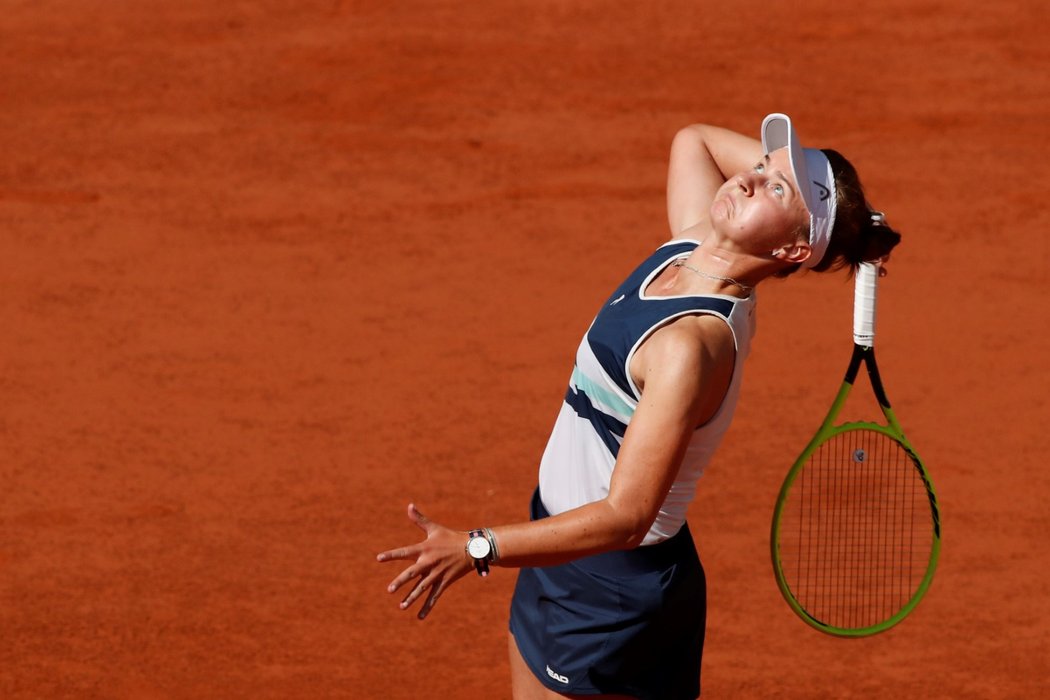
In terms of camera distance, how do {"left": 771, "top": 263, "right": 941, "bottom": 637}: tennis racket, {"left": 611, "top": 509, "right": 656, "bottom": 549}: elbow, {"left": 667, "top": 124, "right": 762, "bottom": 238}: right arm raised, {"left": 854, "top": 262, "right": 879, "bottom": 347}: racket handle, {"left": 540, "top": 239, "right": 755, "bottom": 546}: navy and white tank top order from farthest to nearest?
1. {"left": 771, "top": 263, "right": 941, "bottom": 637}: tennis racket
2. {"left": 854, "top": 262, "right": 879, "bottom": 347}: racket handle
3. {"left": 667, "top": 124, "right": 762, "bottom": 238}: right arm raised
4. {"left": 540, "top": 239, "right": 755, "bottom": 546}: navy and white tank top
5. {"left": 611, "top": 509, "right": 656, "bottom": 549}: elbow

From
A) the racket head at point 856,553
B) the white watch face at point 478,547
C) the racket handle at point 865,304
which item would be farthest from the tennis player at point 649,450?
the racket head at point 856,553

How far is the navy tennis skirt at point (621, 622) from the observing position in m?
3.75

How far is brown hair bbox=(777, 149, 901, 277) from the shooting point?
3705 mm

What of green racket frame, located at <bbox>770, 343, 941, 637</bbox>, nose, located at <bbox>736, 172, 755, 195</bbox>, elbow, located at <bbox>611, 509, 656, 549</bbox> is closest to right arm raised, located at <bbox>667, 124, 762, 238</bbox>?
nose, located at <bbox>736, 172, 755, 195</bbox>

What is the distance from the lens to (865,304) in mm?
4512

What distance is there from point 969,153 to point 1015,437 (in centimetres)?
315

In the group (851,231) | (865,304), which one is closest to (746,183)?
(851,231)

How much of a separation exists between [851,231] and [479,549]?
1.25 metres

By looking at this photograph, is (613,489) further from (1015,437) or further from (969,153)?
(969,153)

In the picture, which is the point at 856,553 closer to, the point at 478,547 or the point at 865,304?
the point at 865,304

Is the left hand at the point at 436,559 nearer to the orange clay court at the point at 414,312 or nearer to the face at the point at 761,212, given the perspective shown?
the face at the point at 761,212

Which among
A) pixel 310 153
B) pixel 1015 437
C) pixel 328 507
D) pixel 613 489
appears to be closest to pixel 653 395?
pixel 613 489

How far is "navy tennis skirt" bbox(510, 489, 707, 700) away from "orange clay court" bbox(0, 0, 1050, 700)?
2.77ft

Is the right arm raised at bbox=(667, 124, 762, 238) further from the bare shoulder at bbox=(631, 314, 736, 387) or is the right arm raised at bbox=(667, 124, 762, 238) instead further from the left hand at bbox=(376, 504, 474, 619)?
the left hand at bbox=(376, 504, 474, 619)
